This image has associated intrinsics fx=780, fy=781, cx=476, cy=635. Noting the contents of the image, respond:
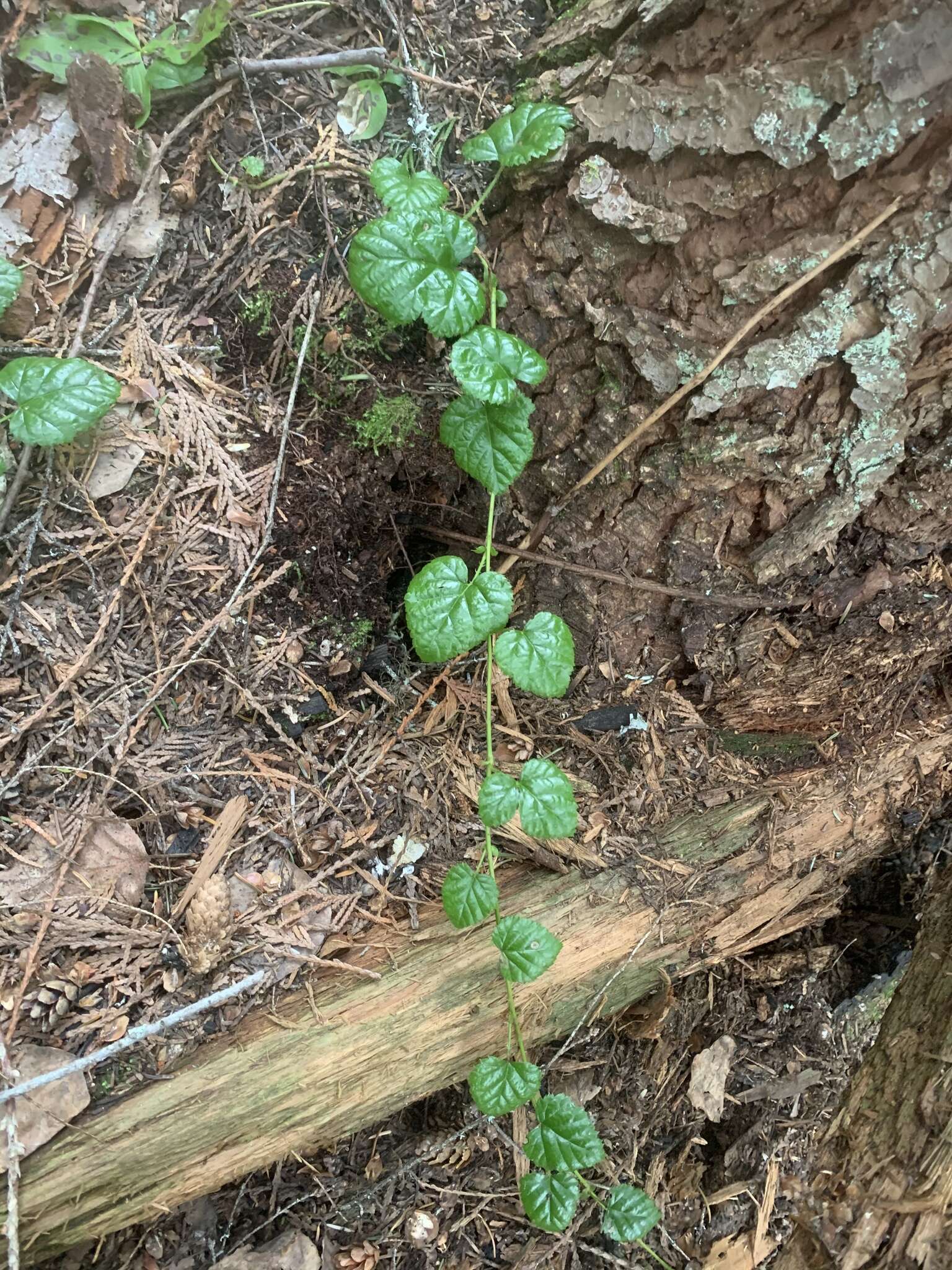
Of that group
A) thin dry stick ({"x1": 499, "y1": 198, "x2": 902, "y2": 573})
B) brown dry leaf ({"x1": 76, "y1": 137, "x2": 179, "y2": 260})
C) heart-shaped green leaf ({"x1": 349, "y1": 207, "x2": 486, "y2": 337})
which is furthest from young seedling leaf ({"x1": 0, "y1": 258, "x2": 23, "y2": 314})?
thin dry stick ({"x1": 499, "y1": 198, "x2": 902, "y2": 573})

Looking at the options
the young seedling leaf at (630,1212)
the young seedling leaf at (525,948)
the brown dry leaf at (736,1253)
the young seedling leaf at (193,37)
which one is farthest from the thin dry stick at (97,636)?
the brown dry leaf at (736,1253)

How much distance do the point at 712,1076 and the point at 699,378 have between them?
224 centimetres

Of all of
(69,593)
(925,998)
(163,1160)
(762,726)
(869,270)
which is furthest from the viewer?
(762,726)

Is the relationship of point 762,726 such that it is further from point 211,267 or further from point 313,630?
point 211,267

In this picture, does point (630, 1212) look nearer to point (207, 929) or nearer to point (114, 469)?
point (207, 929)

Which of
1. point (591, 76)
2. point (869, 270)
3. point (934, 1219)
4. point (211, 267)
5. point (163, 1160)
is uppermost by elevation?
point (591, 76)

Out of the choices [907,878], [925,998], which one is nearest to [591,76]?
[925,998]

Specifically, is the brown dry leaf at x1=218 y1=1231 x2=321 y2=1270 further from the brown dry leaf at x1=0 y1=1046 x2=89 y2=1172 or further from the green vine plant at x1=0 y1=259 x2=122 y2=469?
the green vine plant at x1=0 y1=259 x2=122 y2=469

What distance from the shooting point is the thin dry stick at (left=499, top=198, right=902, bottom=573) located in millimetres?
1353

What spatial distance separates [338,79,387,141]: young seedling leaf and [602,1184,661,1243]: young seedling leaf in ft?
8.80

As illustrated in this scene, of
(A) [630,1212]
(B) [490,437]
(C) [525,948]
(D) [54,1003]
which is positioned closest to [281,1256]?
(A) [630,1212]

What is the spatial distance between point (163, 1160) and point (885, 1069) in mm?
1522

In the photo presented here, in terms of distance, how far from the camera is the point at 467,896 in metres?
1.62

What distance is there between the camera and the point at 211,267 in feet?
5.88
